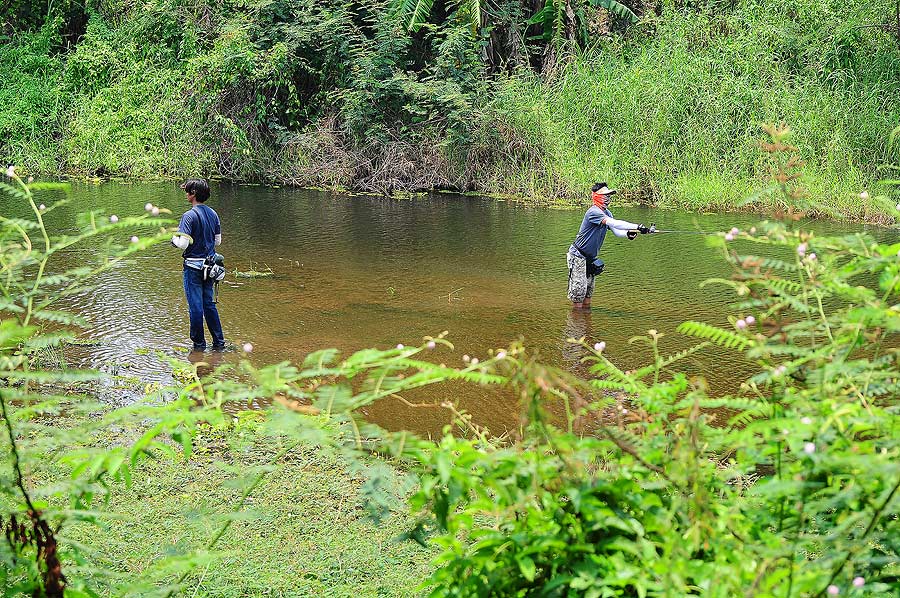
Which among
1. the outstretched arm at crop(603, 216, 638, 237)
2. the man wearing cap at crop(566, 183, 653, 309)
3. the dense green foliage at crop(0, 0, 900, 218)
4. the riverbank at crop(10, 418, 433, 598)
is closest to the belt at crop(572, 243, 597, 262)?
the man wearing cap at crop(566, 183, 653, 309)

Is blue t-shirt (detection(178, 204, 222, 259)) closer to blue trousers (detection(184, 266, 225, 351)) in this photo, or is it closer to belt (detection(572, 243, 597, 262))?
blue trousers (detection(184, 266, 225, 351))

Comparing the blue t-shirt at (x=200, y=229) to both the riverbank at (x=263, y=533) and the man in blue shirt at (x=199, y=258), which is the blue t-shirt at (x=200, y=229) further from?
the riverbank at (x=263, y=533)

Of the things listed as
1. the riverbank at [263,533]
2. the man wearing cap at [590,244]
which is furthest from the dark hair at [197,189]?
the man wearing cap at [590,244]

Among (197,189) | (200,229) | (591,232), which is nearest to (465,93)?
(591,232)

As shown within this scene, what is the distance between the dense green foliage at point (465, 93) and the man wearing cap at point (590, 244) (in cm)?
841

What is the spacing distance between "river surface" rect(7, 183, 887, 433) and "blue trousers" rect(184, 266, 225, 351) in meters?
0.22

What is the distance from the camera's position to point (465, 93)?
22016mm

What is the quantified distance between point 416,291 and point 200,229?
12.6 feet

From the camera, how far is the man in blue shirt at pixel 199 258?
8555 millimetres

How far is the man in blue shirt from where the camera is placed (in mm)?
8555

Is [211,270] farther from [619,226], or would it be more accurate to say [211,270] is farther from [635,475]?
[635,475]

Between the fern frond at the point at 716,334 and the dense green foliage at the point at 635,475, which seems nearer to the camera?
the dense green foliage at the point at 635,475

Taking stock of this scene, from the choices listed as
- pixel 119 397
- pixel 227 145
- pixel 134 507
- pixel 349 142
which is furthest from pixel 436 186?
pixel 134 507

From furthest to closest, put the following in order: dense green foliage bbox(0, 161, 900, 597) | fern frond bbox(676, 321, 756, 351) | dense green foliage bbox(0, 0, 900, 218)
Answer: dense green foliage bbox(0, 0, 900, 218)
fern frond bbox(676, 321, 756, 351)
dense green foliage bbox(0, 161, 900, 597)
